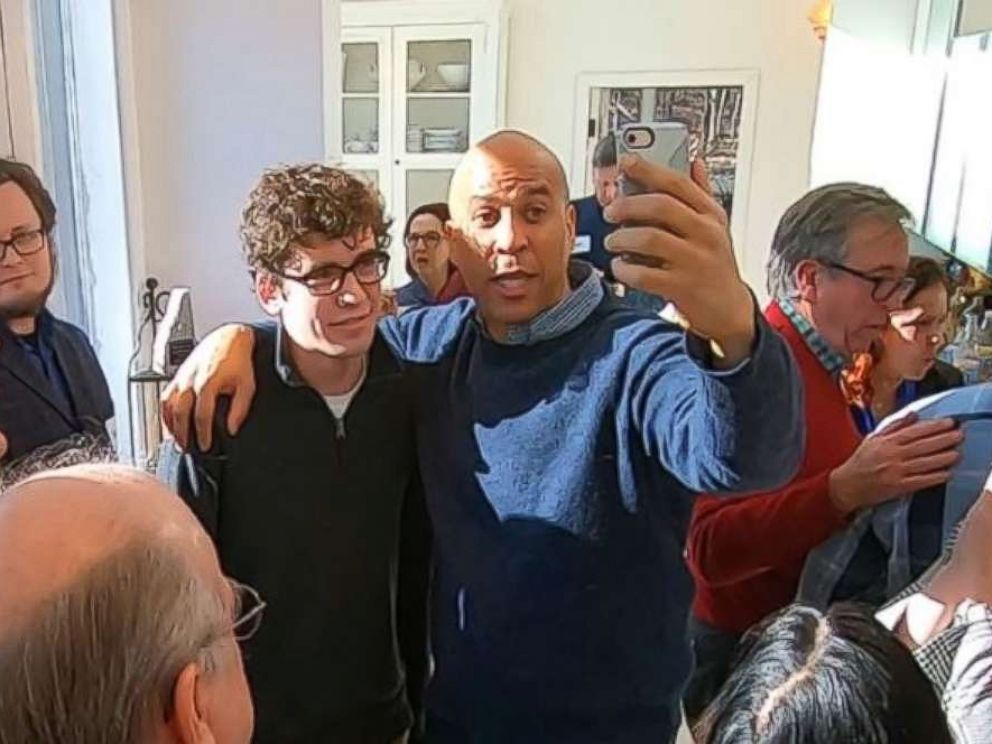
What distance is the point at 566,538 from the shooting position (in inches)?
39.2

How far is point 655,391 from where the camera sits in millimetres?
911

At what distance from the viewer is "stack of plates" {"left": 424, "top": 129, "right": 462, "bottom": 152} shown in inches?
202

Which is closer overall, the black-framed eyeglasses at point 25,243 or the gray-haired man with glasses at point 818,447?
the gray-haired man with glasses at point 818,447

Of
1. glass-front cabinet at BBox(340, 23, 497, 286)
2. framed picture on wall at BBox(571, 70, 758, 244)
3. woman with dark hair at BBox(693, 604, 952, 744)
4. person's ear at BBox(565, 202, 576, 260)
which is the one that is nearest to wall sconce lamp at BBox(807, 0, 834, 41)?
framed picture on wall at BBox(571, 70, 758, 244)

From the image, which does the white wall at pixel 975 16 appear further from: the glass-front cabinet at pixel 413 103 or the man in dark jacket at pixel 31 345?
the glass-front cabinet at pixel 413 103

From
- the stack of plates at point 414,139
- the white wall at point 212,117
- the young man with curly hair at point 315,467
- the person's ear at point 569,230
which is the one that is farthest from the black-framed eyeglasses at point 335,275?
the stack of plates at point 414,139

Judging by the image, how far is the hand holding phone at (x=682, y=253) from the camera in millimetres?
701

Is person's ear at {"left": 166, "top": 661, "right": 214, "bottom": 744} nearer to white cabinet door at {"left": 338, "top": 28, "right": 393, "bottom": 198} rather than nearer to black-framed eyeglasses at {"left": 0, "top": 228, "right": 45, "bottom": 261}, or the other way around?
black-framed eyeglasses at {"left": 0, "top": 228, "right": 45, "bottom": 261}

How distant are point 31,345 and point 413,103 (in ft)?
13.4

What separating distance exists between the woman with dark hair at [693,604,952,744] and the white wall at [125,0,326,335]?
190cm

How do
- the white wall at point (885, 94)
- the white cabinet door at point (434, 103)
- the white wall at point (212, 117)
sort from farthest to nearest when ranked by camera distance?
the white cabinet door at point (434, 103)
the white wall at point (885, 94)
the white wall at point (212, 117)

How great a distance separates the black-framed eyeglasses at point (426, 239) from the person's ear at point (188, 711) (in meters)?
2.07

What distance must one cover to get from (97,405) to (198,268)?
106 centimetres

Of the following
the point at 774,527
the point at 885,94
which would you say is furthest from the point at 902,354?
the point at 885,94
